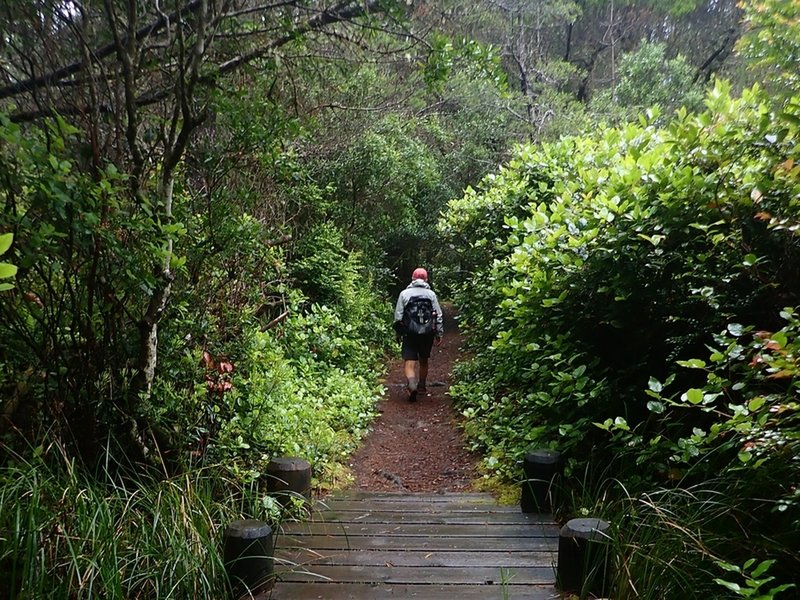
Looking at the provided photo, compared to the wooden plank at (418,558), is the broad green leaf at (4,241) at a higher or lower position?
higher

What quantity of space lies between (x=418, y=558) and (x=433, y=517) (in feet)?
2.08

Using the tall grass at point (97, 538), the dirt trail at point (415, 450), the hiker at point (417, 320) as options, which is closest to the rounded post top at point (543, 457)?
the dirt trail at point (415, 450)

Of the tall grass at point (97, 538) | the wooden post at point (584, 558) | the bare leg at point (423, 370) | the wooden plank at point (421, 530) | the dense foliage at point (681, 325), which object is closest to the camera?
the tall grass at point (97, 538)

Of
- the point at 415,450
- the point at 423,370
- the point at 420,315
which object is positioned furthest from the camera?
the point at 423,370

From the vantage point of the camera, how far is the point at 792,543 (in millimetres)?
2408

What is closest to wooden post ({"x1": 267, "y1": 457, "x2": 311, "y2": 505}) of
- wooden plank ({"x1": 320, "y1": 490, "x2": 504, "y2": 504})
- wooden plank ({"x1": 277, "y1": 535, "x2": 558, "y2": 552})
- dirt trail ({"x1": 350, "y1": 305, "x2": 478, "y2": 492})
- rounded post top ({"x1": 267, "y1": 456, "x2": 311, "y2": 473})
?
rounded post top ({"x1": 267, "y1": 456, "x2": 311, "y2": 473})

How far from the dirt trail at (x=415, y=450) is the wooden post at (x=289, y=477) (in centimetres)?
139

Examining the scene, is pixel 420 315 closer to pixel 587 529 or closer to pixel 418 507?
pixel 418 507

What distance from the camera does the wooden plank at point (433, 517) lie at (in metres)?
3.84

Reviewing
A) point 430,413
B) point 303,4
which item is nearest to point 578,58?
point 430,413

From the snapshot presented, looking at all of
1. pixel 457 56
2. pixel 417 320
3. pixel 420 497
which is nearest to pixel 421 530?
pixel 420 497

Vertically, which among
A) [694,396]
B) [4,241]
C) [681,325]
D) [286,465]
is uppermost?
[681,325]

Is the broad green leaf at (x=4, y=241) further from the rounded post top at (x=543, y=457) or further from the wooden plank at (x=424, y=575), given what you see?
the rounded post top at (x=543, y=457)

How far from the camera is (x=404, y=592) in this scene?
9.61 ft
